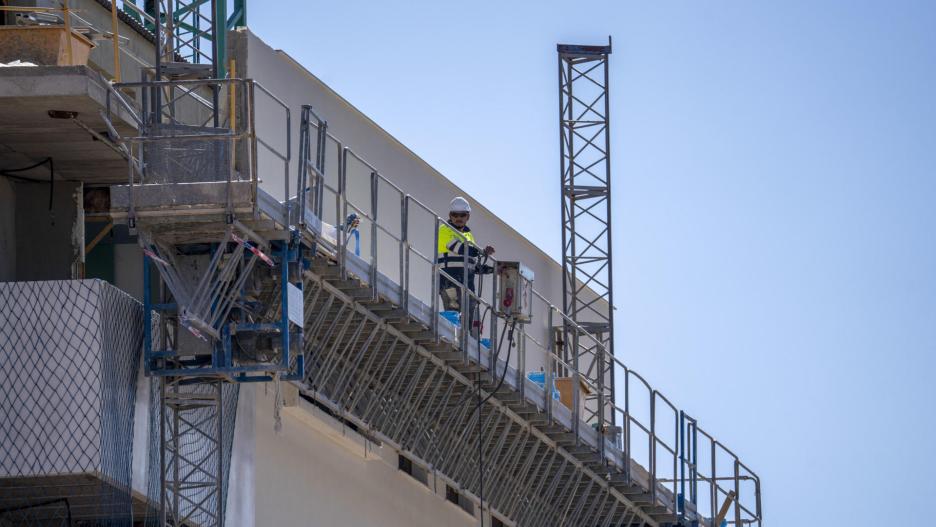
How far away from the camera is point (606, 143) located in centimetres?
3459

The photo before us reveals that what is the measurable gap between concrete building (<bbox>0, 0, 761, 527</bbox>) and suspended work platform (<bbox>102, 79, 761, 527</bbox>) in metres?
0.03

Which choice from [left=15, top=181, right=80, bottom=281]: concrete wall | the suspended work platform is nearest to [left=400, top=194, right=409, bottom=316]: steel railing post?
the suspended work platform

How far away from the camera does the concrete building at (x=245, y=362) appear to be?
1659cm

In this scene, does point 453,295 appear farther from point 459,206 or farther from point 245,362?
point 245,362

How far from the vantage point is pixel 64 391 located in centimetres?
1655

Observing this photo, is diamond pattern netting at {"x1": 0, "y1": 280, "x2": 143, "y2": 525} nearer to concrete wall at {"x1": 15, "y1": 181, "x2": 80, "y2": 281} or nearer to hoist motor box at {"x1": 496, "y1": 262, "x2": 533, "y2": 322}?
concrete wall at {"x1": 15, "y1": 181, "x2": 80, "y2": 281}

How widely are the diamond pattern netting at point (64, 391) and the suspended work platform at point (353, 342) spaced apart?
71cm

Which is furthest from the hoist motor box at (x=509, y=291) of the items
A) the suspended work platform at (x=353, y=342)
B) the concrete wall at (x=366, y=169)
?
the concrete wall at (x=366, y=169)

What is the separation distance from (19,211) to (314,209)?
433 centimetres

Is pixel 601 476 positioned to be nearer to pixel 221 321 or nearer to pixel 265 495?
pixel 265 495

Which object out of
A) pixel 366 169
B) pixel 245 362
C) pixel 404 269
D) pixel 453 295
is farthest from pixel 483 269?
pixel 366 169

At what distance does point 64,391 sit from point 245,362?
6.31 feet

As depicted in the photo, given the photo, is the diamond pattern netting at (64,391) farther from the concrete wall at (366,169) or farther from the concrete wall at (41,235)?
the concrete wall at (366,169)

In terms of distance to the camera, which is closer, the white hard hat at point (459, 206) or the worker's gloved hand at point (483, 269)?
the worker's gloved hand at point (483, 269)
